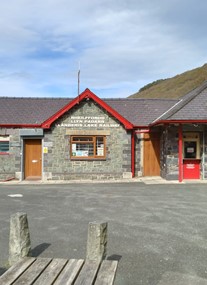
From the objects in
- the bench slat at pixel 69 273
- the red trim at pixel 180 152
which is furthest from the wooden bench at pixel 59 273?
→ the red trim at pixel 180 152

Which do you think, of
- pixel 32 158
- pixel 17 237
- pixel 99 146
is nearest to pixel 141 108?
pixel 99 146

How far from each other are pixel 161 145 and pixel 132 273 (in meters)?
13.8

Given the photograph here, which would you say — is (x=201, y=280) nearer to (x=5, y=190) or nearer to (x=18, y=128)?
(x=5, y=190)

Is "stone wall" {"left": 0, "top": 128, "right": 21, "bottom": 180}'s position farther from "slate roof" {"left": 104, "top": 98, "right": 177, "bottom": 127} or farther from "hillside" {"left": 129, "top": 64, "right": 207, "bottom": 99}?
"hillside" {"left": 129, "top": 64, "right": 207, "bottom": 99}

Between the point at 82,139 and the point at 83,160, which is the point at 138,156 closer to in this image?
the point at 83,160

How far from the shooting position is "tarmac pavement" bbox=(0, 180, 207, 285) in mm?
5219

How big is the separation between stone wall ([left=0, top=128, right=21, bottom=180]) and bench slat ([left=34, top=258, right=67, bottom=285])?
1476cm

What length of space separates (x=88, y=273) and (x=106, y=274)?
0.19 metres

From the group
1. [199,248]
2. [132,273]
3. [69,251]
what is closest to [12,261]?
[69,251]

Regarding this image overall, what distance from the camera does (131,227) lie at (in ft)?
25.1

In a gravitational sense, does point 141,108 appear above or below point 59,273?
above

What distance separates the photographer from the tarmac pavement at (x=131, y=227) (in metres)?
5.22

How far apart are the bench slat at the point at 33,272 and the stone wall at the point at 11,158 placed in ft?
48.1

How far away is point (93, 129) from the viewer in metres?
18.0
